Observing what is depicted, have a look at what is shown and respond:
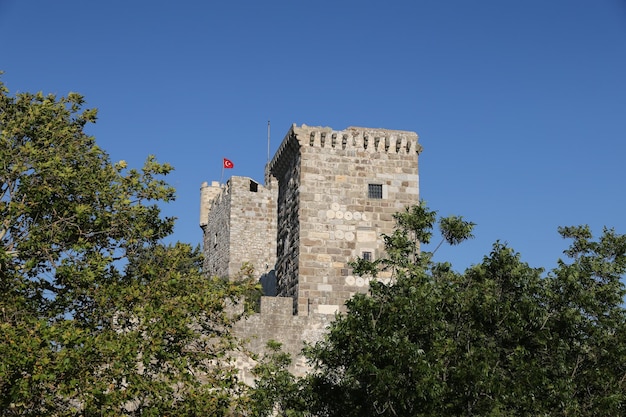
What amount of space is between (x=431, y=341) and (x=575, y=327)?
4291 mm

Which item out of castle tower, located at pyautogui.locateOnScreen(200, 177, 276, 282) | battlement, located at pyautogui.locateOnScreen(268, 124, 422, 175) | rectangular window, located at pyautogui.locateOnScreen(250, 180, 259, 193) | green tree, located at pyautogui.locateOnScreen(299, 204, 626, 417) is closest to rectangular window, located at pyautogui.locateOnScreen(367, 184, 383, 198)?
battlement, located at pyautogui.locateOnScreen(268, 124, 422, 175)

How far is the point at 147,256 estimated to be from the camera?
76.6 feet

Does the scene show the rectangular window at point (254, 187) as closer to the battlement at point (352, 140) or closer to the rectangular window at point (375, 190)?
the battlement at point (352, 140)

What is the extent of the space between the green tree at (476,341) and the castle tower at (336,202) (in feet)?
24.4

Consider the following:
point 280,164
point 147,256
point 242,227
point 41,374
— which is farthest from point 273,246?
point 41,374

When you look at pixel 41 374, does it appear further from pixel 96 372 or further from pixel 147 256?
pixel 147 256

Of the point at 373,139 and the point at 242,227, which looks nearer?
the point at 373,139

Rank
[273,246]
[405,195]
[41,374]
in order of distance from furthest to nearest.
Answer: [273,246]
[405,195]
[41,374]

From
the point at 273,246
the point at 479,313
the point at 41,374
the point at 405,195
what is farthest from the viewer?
the point at 273,246

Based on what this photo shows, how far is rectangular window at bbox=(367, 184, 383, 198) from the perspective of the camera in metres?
30.9

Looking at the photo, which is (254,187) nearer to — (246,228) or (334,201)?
(246,228)

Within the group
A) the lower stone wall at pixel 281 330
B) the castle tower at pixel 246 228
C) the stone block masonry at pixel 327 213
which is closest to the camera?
the lower stone wall at pixel 281 330

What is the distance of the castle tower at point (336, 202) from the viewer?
29516 millimetres

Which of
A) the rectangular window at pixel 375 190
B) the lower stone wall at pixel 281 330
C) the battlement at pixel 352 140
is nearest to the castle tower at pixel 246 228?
the battlement at pixel 352 140
